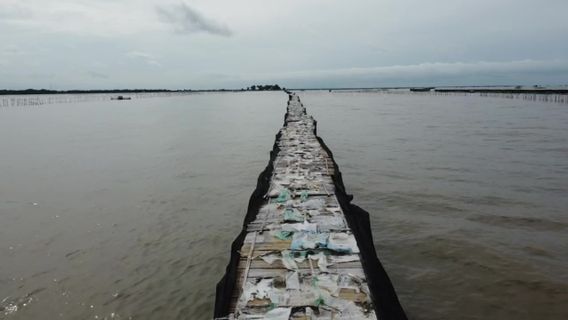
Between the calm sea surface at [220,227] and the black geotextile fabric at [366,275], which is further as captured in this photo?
the calm sea surface at [220,227]

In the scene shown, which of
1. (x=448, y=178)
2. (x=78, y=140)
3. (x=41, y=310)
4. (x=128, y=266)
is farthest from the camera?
(x=78, y=140)

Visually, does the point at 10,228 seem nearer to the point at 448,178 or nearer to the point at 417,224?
the point at 417,224

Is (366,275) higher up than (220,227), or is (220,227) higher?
(366,275)

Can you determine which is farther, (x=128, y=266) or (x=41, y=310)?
(x=128, y=266)

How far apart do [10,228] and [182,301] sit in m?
5.04

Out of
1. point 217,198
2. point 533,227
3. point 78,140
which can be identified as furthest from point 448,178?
point 78,140

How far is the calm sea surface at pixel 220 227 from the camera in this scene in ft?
17.4

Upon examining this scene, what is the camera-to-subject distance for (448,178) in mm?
11375

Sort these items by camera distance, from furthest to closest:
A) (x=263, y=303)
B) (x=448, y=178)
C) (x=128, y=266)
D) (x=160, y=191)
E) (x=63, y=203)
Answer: (x=448, y=178)
(x=160, y=191)
(x=63, y=203)
(x=128, y=266)
(x=263, y=303)

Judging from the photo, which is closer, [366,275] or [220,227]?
[366,275]

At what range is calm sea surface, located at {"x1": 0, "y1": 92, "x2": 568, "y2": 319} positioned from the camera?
209 inches

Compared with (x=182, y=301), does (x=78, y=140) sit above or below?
above

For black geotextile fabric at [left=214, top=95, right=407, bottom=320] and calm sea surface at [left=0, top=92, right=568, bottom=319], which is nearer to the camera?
black geotextile fabric at [left=214, top=95, right=407, bottom=320]

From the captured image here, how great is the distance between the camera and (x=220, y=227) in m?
7.98
